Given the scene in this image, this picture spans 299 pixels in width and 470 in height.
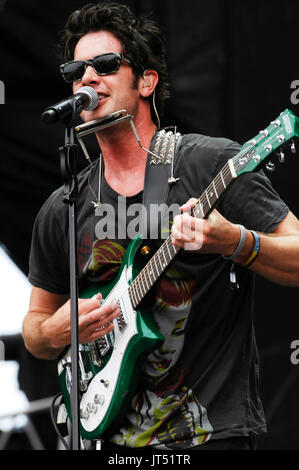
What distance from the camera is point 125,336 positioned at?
240 centimetres

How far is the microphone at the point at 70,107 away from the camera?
1964mm

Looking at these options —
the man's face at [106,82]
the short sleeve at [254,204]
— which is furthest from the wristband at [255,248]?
the man's face at [106,82]

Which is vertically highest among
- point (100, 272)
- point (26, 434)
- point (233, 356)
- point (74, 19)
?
point (74, 19)

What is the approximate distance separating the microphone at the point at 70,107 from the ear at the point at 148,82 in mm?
620

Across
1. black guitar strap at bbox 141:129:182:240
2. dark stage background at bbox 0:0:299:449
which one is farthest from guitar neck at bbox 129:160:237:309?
dark stage background at bbox 0:0:299:449

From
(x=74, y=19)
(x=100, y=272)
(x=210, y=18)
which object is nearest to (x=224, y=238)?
(x=100, y=272)

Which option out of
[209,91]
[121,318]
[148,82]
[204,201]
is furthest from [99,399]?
[209,91]

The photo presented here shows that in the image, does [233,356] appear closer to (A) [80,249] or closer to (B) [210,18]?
(A) [80,249]

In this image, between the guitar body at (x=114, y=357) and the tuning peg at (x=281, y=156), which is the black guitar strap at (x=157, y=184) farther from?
the tuning peg at (x=281, y=156)

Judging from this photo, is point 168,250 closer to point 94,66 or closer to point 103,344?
point 103,344

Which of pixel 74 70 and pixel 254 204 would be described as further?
pixel 74 70

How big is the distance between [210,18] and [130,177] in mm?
1267

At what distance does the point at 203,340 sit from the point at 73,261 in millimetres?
597
